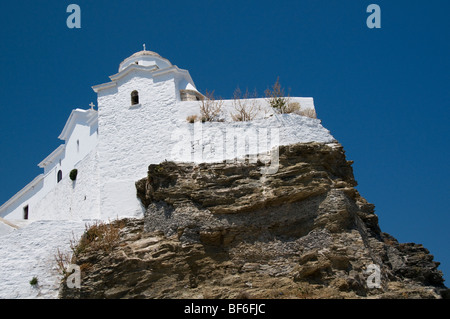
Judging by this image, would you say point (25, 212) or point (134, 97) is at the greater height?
point (134, 97)

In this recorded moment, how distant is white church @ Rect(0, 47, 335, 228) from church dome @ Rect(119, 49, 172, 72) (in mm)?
3416

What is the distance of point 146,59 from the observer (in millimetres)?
27484

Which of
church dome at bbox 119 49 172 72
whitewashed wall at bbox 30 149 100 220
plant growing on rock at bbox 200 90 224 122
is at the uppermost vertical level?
church dome at bbox 119 49 172 72

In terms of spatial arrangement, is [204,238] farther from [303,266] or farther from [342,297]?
[342,297]

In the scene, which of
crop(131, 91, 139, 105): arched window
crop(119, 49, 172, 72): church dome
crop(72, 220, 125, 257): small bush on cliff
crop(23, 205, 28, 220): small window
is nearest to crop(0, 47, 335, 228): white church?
crop(131, 91, 139, 105): arched window

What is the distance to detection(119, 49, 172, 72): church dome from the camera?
27450 mm

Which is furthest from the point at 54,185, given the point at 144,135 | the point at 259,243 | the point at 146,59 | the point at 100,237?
the point at 259,243

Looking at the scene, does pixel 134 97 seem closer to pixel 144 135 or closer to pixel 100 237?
pixel 144 135

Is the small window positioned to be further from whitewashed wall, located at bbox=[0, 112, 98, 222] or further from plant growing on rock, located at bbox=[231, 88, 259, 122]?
plant growing on rock, located at bbox=[231, 88, 259, 122]

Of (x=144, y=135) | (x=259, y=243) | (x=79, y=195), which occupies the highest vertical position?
(x=144, y=135)

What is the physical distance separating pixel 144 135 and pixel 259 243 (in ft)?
20.5

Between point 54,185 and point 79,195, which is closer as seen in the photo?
point 79,195

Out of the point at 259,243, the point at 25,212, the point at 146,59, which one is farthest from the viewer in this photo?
the point at 25,212
